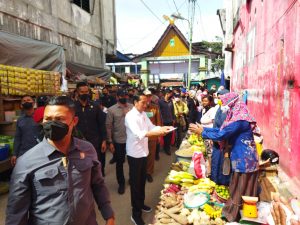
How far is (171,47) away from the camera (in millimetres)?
25531

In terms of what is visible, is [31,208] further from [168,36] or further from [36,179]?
[168,36]

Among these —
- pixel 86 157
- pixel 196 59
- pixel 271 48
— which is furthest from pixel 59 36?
pixel 196 59

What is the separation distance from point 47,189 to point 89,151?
1.37 feet

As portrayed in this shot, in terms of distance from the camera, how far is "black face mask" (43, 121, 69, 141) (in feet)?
6.10

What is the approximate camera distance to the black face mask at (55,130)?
1858 mm

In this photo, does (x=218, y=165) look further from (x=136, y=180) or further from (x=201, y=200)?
(x=136, y=180)

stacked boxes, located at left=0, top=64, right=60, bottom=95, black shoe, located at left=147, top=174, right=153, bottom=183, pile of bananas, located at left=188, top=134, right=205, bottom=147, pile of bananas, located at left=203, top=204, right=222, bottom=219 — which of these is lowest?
black shoe, located at left=147, top=174, right=153, bottom=183

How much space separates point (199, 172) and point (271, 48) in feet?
10.4

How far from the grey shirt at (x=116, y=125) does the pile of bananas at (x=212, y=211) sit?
2.09 meters

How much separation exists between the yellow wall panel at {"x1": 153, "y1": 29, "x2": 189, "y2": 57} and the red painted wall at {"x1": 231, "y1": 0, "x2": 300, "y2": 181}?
1749 centimetres

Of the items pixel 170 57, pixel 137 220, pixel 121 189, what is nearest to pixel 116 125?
pixel 121 189

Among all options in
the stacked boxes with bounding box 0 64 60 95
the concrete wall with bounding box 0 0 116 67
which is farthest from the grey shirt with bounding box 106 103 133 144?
the concrete wall with bounding box 0 0 116 67

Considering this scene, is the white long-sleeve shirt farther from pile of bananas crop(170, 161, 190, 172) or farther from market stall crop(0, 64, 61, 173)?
market stall crop(0, 64, 61, 173)

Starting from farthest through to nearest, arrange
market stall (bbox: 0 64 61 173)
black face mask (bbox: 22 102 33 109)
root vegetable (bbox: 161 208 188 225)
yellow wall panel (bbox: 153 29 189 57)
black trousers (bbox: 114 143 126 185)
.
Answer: yellow wall panel (bbox: 153 29 189 57), market stall (bbox: 0 64 61 173), black trousers (bbox: 114 143 126 185), black face mask (bbox: 22 102 33 109), root vegetable (bbox: 161 208 188 225)
